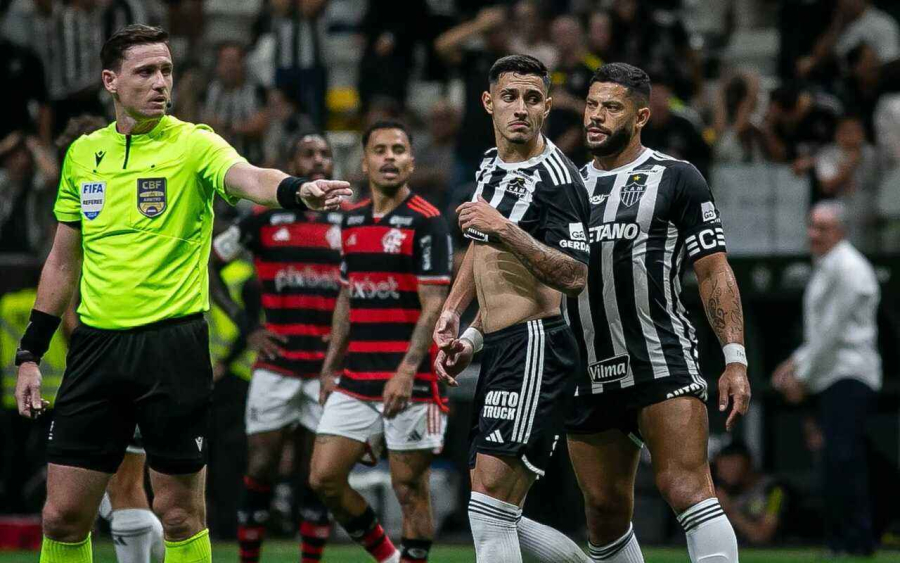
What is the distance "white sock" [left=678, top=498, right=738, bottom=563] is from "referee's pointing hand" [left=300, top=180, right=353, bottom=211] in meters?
2.19

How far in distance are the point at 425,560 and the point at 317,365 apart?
1.63m

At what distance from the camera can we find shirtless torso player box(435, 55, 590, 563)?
20.9ft

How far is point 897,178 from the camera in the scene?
527 inches

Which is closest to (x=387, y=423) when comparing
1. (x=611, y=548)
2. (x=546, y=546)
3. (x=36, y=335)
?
(x=546, y=546)

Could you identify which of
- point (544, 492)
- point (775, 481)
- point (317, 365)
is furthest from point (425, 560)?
point (775, 481)

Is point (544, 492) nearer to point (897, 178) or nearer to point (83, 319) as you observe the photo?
point (897, 178)

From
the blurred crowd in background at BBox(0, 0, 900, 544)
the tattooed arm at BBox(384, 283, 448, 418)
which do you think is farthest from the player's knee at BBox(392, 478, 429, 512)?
the blurred crowd in background at BBox(0, 0, 900, 544)

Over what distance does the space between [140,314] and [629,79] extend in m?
2.56

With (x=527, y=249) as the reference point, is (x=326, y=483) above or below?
below

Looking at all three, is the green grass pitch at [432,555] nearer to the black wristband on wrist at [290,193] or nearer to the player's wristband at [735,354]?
the player's wristband at [735,354]

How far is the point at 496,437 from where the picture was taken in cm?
639

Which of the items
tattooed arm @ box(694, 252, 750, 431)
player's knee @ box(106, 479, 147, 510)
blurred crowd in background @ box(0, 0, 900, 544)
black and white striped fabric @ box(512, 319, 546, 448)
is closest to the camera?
black and white striped fabric @ box(512, 319, 546, 448)

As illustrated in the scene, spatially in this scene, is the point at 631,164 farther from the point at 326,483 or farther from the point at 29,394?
the point at 29,394

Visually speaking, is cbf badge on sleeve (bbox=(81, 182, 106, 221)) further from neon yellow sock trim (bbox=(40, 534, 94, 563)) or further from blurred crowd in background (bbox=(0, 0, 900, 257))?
blurred crowd in background (bbox=(0, 0, 900, 257))
